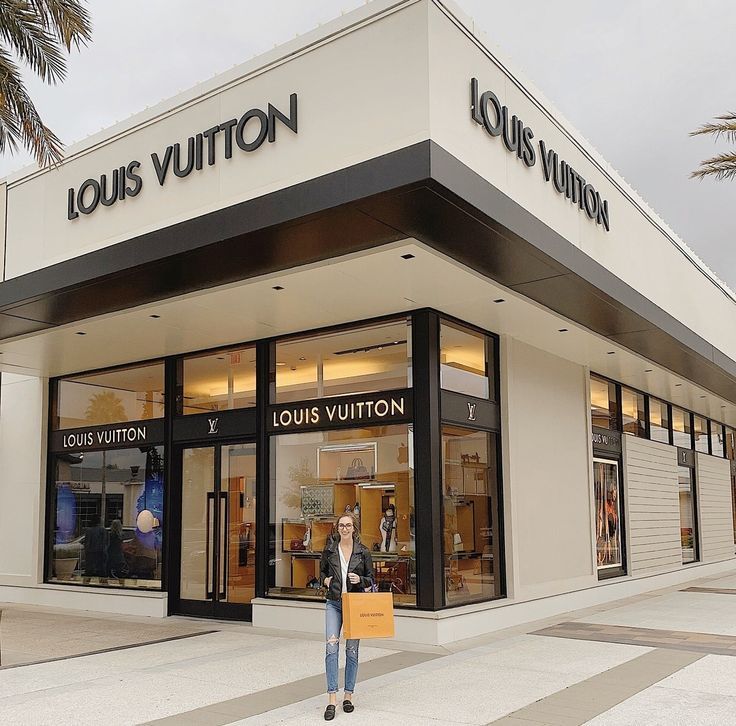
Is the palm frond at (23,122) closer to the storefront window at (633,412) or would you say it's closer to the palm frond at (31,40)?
the palm frond at (31,40)

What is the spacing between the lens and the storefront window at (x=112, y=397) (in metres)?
16.3

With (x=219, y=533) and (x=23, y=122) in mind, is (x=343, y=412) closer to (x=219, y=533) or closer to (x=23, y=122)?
(x=219, y=533)

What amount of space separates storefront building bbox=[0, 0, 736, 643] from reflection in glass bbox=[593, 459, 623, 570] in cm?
10

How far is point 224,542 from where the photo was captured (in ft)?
48.2

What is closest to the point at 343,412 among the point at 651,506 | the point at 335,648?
the point at 335,648

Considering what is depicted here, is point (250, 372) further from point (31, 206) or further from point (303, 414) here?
point (31, 206)

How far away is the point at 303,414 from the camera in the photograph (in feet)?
45.4

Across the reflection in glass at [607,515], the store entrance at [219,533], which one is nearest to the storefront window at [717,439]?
the reflection in glass at [607,515]

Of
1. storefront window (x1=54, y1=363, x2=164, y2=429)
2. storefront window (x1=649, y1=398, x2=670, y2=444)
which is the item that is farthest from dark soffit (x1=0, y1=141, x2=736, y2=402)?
storefront window (x1=649, y1=398, x2=670, y2=444)

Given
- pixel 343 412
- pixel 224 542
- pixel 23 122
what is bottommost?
pixel 224 542

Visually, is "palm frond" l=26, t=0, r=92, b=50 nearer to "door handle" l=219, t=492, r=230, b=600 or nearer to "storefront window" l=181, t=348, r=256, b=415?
"storefront window" l=181, t=348, r=256, b=415

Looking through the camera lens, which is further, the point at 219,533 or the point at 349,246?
the point at 219,533

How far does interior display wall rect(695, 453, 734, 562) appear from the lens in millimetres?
23969

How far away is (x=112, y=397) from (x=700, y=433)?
16.6 metres
